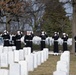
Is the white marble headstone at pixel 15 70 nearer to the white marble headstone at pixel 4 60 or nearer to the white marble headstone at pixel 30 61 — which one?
the white marble headstone at pixel 30 61

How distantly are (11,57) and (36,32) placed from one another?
3686 centimetres

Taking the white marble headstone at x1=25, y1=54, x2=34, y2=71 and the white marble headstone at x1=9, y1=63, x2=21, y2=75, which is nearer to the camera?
the white marble headstone at x1=9, y1=63, x2=21, y2=75

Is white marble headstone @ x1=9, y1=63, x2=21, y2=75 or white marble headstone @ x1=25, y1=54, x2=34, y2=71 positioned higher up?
white marble headstone @ x1=9, y1=63, x2=21, y2=75

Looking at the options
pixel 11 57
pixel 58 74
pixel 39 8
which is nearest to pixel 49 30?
pixel 39 8

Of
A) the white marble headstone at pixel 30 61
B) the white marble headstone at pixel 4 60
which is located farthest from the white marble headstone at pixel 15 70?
the white marble headstone at pixel 4 60

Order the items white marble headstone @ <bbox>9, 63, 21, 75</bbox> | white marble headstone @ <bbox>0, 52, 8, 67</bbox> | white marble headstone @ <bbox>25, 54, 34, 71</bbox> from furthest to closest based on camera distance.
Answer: white marble headstone @ <bbox>0, 52, 8, 67</bbox> → white marble headstone @ <bbox>25, 54, 34, 71</bbox> → white marble headstone @ <bbox>9, 63, 21, 75</bbox>

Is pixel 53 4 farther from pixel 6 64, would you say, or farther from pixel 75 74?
pixel 75 74

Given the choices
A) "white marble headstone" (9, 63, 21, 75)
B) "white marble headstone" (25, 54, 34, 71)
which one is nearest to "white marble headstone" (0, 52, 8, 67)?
"white marble headstone" (25, 54, 34, 71)

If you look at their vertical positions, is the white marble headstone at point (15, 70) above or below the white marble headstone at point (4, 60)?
above

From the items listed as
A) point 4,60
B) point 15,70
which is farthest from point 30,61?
point 15,70

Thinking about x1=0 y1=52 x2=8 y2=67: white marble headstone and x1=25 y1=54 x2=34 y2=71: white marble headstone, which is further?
x1=0 y1=52 x2=8 y2=67: white marble headstone

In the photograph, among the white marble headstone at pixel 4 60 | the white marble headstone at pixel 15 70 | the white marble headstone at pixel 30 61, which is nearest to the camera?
the white marble headstone at pixel 15 70

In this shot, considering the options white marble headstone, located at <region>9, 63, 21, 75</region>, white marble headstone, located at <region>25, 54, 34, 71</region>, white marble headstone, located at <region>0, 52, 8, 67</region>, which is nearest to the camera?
white marble headstone, located at <region>9, 63, 21, 75</region>

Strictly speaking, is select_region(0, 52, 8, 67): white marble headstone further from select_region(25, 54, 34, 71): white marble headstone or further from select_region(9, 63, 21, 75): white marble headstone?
select_region(9, 63, 21, 75): white marble headstone
